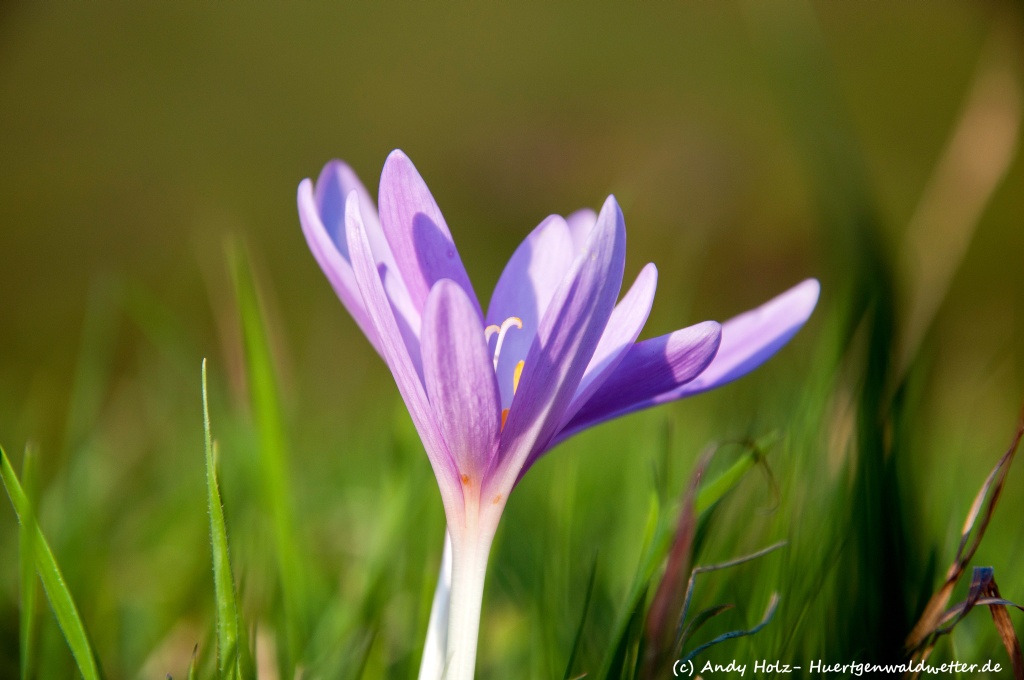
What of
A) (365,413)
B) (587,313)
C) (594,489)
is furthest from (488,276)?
(587,313)

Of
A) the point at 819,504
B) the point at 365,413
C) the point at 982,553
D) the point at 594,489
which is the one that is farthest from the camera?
the point at 365,413

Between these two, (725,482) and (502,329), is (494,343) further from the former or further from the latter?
(725,482)

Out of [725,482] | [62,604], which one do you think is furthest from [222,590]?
[725,482]

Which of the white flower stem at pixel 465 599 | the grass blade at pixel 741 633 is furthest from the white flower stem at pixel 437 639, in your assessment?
the grass blade at pixel 741 633

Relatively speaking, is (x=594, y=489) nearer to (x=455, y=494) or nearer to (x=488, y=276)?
(x=455, y=494)

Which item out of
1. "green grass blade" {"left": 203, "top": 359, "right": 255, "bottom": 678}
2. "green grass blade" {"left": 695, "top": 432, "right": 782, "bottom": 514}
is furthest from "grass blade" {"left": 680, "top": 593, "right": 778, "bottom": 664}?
"green grass blade" {"left": 203, "top": 359, "right": 255, "bottom": 678}

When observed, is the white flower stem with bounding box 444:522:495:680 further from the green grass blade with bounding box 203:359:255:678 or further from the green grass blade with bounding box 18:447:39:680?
the green grass blade with bounding box 18:447:39:680

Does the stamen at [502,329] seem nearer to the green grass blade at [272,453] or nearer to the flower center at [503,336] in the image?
the flower center at [503,336]
